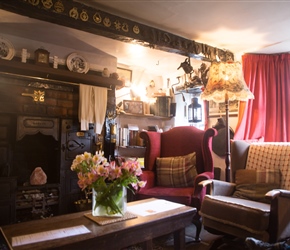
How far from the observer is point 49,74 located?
318 centimetres

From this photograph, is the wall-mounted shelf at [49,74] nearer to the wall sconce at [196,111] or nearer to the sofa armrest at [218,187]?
the wall sconce at [196,111]

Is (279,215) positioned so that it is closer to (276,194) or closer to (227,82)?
(276,194)

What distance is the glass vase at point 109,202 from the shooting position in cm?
159

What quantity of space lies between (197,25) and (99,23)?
3.73 feet

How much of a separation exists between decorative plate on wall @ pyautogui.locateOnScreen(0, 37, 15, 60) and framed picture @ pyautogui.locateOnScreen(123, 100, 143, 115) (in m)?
1.83

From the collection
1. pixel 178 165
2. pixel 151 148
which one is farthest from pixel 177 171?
pixel 151 148

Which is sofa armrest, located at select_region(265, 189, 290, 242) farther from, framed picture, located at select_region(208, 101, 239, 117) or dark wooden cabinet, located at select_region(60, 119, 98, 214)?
dark wooden cabinet, located at select_region(60, 119, 98, 214)

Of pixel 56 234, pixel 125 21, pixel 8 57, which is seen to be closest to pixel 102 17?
pixel 125 21

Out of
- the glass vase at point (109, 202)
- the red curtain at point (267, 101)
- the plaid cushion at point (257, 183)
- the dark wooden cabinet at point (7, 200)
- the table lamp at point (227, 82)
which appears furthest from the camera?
the red curtain at point (267, 101)

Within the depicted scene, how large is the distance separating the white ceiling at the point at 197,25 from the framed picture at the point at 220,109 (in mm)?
731

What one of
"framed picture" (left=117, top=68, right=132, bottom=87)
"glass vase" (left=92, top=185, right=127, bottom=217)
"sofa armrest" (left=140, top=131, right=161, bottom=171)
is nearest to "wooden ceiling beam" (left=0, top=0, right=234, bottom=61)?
"sofa armrest" (left=140, top=131, right=161, bottom=171)

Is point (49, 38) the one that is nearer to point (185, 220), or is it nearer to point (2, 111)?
point (2, 111)

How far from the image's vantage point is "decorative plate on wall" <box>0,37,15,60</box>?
9.83ft

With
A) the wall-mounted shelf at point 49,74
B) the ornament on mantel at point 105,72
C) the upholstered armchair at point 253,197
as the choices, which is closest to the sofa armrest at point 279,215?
the upholstered armchair at point 253,197
